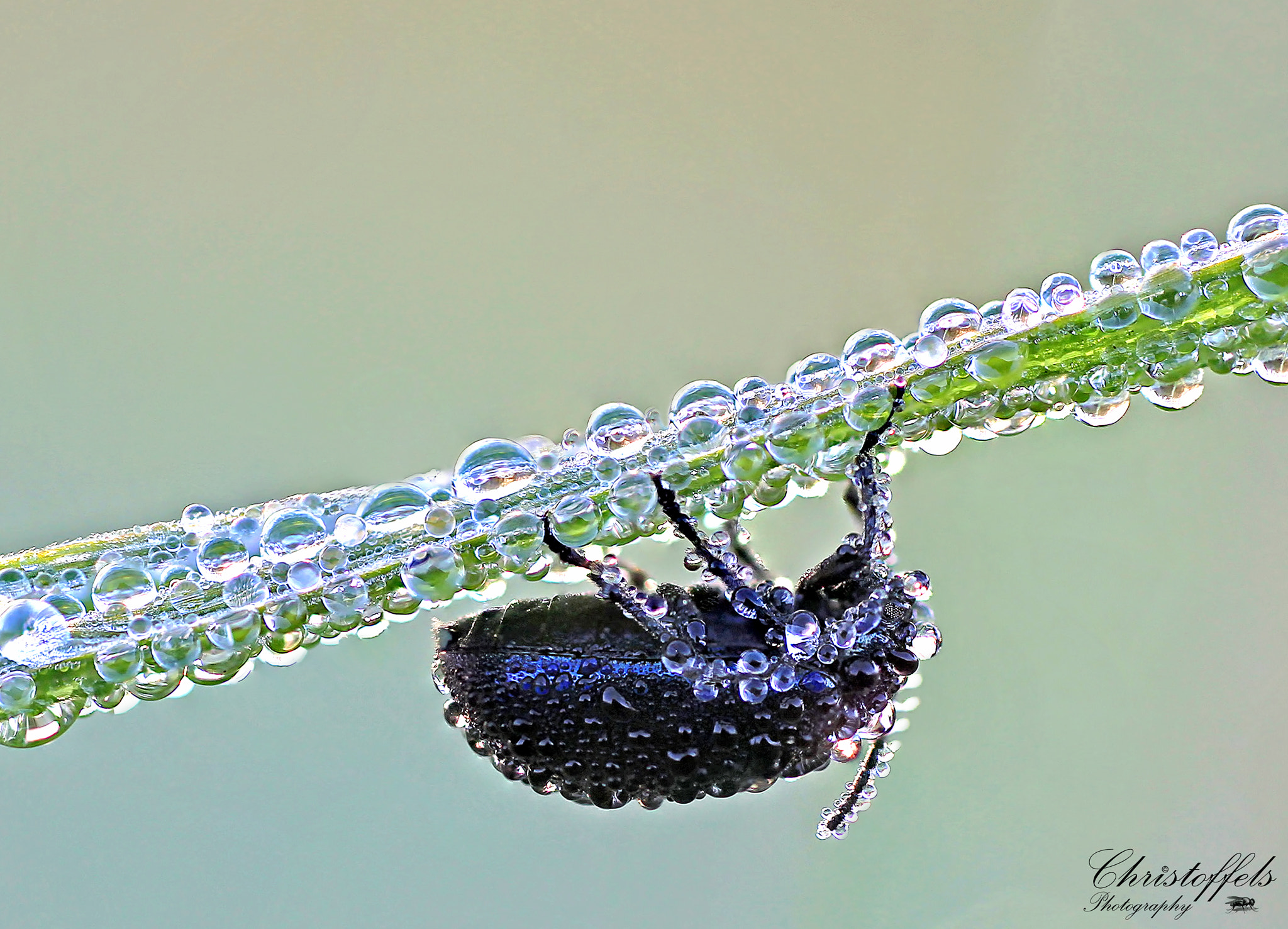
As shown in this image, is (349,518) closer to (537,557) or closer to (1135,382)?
(537,557)

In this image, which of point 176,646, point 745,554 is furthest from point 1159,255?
point 176,646

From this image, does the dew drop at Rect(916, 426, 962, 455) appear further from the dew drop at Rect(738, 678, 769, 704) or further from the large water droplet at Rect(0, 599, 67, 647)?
the large water droplet at Rect(0, 599, 67, 647)

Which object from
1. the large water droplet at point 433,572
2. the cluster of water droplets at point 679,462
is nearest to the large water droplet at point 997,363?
the cluster of water droplets at point 679,462

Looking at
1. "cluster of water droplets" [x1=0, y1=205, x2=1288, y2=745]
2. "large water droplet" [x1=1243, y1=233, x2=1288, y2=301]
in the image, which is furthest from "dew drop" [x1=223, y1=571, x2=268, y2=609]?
"large water droplet" [x1=1243, y1=233, x2=1288, y2=301]

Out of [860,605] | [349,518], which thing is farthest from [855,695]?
[349,518]

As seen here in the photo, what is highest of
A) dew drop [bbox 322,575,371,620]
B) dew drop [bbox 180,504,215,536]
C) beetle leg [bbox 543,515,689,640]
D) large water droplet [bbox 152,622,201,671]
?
dew drop [bbox 180,504,215,536]

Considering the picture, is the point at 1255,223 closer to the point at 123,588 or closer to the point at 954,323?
the point at 954,323
